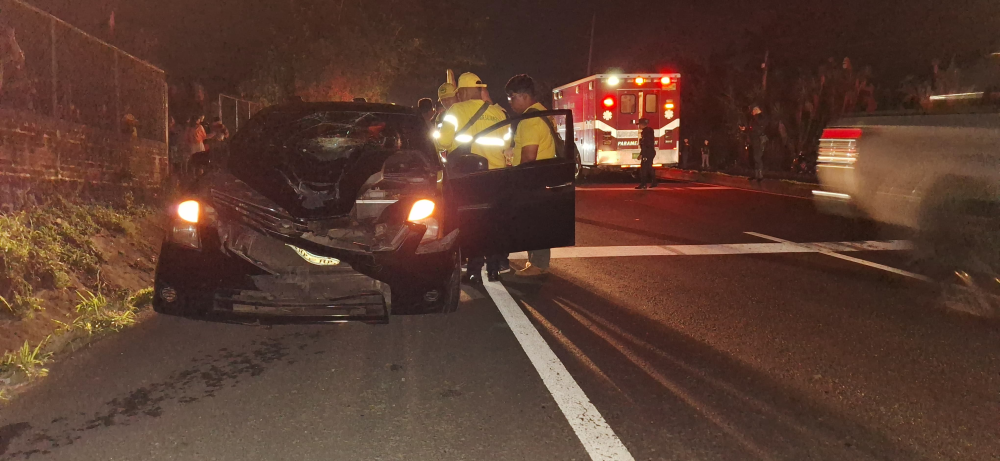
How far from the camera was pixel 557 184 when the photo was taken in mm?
6715

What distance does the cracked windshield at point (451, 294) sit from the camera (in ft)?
13.0

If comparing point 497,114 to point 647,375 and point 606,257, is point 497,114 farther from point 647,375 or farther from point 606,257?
point 647,375

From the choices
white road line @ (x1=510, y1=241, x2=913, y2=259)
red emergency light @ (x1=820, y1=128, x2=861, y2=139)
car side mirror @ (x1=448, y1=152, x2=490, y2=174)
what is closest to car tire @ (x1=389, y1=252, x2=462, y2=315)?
car side mirror @ (x1=448, y1=152, x2=490, y2=174)

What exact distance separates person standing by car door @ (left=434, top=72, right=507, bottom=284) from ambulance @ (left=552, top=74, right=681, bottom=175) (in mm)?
13938

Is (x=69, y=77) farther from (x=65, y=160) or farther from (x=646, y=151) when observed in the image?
(x=646, y=151)

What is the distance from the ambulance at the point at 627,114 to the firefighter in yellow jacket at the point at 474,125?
13888mm

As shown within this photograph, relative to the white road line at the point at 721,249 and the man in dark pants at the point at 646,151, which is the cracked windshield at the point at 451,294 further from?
the man in dark pants at the point at 646,151

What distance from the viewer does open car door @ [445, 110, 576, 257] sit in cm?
608

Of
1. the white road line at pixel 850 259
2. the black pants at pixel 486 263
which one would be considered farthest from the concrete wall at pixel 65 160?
the white road line at pixel 850 259

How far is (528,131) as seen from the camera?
704 cm

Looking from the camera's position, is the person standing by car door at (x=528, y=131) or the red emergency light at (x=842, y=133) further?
the red emergency light at (x=842, y=133)

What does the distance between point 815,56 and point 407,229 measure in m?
34.0

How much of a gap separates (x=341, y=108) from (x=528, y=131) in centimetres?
163

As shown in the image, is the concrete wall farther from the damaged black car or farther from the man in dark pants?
the man in dark pants
